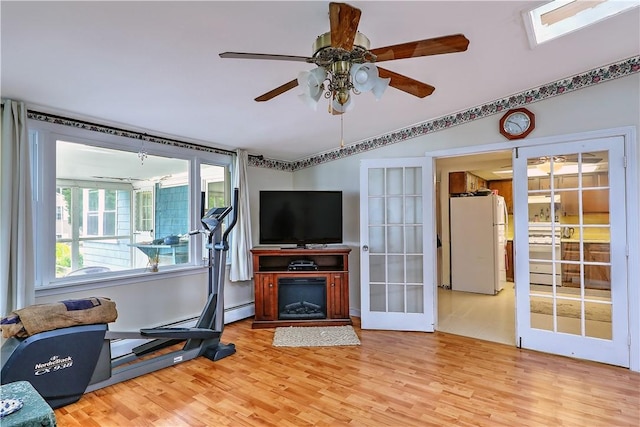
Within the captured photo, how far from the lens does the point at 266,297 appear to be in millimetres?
3941

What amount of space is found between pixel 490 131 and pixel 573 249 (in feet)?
4.53

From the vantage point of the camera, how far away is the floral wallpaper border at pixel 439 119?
2.75 metres

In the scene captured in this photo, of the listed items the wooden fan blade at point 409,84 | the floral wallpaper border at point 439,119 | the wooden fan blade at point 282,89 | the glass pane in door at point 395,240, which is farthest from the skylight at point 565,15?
the glass pane in door at point 395,240

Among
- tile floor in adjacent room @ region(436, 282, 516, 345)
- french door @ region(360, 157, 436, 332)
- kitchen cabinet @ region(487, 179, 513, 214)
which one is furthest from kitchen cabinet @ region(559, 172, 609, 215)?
kitchen cabinet @ region(487, 179, 513, 214)

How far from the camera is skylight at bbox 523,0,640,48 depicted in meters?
2.06

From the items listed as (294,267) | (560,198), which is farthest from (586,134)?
(294,267)

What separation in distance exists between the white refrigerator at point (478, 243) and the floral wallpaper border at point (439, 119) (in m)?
2.51

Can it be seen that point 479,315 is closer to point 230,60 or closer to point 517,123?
point 517,123

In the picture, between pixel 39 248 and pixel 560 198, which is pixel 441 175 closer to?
pixel 560 198

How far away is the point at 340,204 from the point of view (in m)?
4.16

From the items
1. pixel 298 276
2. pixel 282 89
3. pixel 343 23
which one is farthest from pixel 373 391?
pixel 343 23

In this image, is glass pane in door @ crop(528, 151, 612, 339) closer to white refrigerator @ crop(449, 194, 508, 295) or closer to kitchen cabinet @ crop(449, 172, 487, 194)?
white refrigerator @ crop(449, 194, 508, 295)

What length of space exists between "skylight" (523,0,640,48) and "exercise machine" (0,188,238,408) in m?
2.78

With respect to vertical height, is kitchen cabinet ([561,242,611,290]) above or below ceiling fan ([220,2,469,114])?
below
